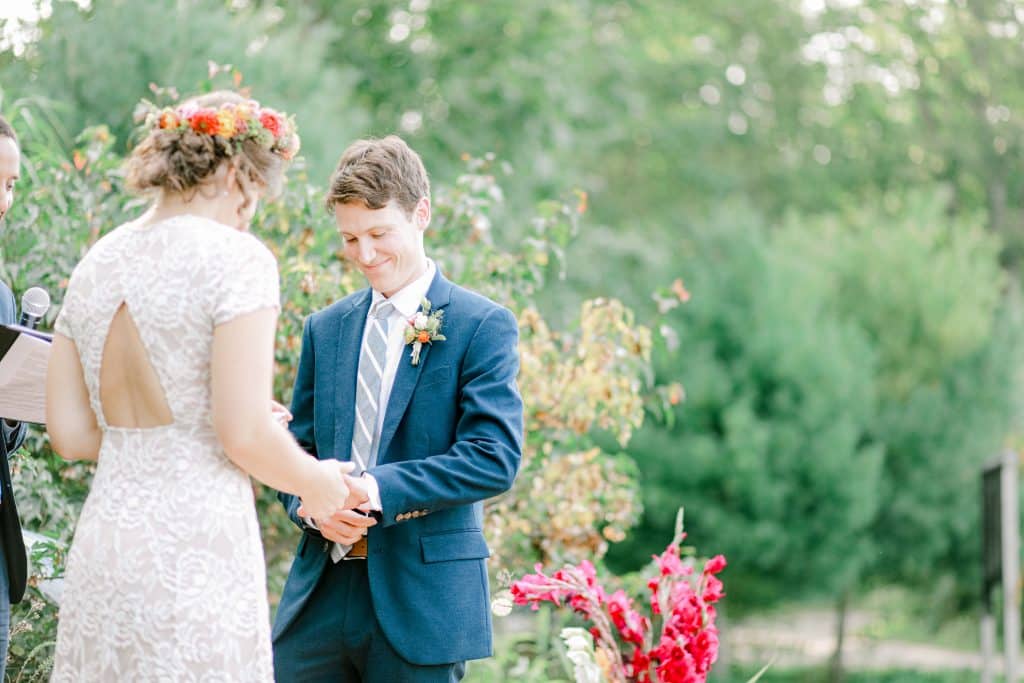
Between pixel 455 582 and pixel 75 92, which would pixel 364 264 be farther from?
pixel 75 92

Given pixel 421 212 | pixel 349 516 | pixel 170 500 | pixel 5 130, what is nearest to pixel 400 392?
pixel 349 516

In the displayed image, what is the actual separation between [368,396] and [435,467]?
0.27 meters

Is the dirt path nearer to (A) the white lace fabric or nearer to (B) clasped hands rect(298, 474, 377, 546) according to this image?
(B) clasped hands rect(298, 474, 377, 546)

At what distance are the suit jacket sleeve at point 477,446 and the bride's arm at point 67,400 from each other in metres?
0.60

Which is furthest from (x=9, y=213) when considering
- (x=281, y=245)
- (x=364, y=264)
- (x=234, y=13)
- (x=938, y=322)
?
(x=938, y=322)

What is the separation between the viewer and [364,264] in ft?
9.45

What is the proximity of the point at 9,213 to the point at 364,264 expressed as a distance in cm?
208

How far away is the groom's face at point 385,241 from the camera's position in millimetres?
2832

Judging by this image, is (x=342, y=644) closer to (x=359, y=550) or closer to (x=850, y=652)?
(x=359, y=550)

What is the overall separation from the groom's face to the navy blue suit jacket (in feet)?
0.28

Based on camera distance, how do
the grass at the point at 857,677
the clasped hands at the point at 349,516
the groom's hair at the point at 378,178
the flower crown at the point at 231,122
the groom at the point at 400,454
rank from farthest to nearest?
the grass at the point at 857,677 < the groom's hair at the point at 378,178 < the groom at the point at 400,454 < the clasped hands at the point at 349,516 < the flower crown at the point at 231,122

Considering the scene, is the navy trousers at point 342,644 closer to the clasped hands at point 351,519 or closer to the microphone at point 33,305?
the clasped hands at point 351,519

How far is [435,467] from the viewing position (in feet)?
8.78

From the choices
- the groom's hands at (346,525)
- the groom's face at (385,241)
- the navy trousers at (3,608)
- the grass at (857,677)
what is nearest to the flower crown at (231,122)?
the groom's face at (385,241)
